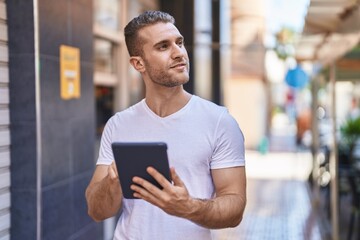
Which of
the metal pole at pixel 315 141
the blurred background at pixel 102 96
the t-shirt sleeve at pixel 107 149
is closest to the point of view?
the t-shirt sleeve at pixel 107 149

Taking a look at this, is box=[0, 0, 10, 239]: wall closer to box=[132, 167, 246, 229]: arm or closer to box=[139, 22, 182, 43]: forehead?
box=[139, 22, 182, 43]: forehead

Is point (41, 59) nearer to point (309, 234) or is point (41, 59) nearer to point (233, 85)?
point (309, 234)

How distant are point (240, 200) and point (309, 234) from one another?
614 centimetres

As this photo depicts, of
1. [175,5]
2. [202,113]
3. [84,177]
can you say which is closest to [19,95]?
[84,177]

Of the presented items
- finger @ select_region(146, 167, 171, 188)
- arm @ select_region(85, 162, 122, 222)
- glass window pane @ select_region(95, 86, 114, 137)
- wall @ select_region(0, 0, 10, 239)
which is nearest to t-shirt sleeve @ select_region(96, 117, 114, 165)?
arm @ select_region(85, 162, 122, 222)

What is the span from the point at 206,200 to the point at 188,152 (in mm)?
194

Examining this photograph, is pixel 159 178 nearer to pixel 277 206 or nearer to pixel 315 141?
pixel 277 206

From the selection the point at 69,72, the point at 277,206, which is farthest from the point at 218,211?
the point at 277,206

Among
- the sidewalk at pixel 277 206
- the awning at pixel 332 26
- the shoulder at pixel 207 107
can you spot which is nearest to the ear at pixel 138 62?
the shoulder at pixel 207 107

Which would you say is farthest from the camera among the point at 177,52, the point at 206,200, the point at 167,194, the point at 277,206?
the point at 277,206

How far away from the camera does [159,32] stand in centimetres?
206

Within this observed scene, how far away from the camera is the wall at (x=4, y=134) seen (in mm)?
3836

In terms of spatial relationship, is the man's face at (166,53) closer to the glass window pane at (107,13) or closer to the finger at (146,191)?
the finger at (146,191)

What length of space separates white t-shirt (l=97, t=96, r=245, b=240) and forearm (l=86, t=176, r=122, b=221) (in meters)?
0.05
